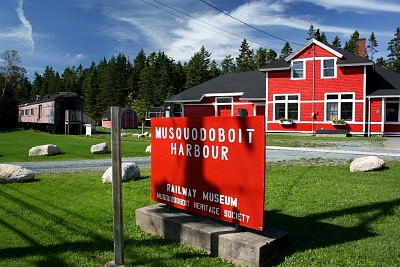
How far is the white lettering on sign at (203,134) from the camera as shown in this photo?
3914 mm

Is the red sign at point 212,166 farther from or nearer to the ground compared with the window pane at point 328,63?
nearer to the ground

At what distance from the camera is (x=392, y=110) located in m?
26.0

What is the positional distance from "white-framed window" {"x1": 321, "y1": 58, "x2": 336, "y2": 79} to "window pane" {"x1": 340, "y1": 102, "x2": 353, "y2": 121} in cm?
227

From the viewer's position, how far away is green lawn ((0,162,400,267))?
3959 mm

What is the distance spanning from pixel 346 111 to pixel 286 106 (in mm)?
4438

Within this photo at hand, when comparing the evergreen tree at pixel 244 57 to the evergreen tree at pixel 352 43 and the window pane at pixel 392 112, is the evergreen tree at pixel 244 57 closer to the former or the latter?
the evergreen tree at pixel 352 43

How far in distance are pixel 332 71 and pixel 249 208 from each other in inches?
1008

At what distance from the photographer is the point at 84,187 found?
7965 millimetres

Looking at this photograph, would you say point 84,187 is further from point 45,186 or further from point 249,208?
point 249,208

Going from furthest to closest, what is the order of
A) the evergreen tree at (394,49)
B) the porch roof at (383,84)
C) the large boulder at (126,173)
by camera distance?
the evergreen tree at (394,49) → the porch roof at (383,84) → the large boulder at (126,173)

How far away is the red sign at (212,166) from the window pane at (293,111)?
24823 millimetres

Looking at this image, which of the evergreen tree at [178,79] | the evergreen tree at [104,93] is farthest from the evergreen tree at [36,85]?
the evergreen tree at [178,79]

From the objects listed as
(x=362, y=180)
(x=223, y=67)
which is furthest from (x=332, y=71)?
(x=223, y=67)

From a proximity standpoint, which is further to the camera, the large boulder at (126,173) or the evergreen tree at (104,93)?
the evergreen tree at (104,93)
